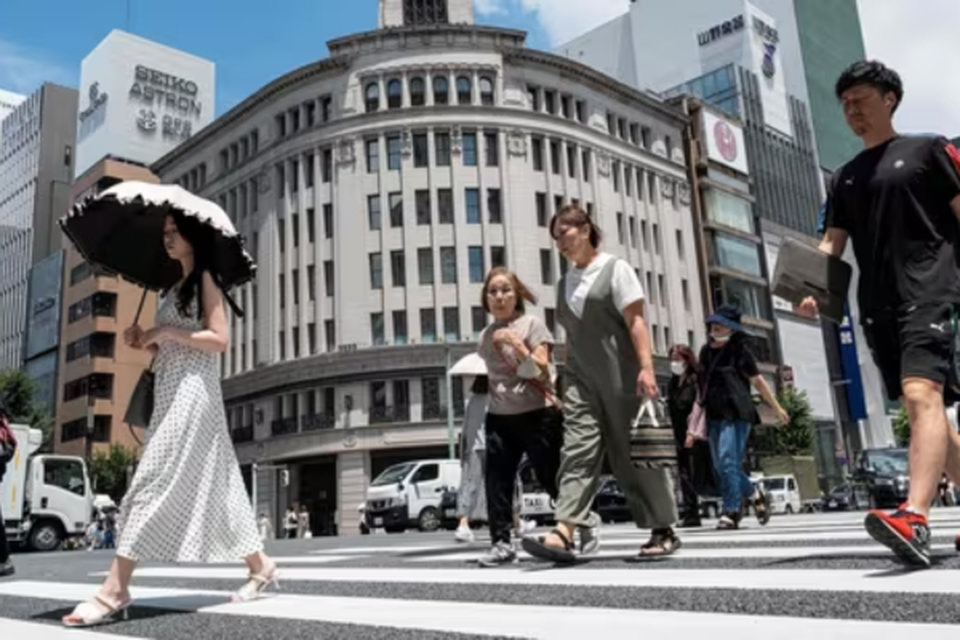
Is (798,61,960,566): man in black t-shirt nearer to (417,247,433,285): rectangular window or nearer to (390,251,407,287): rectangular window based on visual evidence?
(417,247,433,285): rectangular window

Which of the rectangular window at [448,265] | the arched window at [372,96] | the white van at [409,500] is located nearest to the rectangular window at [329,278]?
the rectangular window at [448,265]

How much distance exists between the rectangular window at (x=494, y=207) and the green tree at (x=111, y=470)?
27.9 m

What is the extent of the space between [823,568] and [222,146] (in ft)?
164

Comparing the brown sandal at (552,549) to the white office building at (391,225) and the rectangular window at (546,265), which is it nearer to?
the white office building at (391,225)

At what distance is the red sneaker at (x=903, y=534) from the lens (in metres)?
2.79

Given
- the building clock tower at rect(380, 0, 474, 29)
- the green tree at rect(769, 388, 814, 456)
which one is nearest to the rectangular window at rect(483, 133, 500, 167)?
the building clock tower at rect(380, 0, 474, 29)

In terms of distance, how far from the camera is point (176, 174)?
53.1m

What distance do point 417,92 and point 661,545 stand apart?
4113cm

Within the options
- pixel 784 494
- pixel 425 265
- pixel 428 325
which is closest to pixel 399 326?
pixel 428 325

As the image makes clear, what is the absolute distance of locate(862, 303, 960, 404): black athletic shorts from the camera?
3029 millimetres

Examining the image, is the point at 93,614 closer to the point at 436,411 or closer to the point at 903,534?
the point at 903,534

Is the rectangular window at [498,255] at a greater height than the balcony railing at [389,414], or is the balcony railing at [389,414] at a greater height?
the rectangular window at [498,255]

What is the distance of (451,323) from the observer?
40.0m

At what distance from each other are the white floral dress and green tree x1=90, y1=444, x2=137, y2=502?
2088 inches
